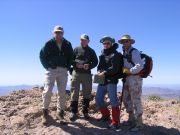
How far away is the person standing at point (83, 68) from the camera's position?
12.1 metres

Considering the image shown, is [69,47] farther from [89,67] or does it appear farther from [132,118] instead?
[132,118]

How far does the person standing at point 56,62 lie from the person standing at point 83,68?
437 mm

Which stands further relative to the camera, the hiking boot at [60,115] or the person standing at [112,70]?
the hiking boot at [60,115]

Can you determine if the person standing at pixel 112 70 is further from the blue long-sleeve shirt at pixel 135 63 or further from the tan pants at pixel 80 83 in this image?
the tan pants at pixel 80 83

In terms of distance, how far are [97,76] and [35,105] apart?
3154mm

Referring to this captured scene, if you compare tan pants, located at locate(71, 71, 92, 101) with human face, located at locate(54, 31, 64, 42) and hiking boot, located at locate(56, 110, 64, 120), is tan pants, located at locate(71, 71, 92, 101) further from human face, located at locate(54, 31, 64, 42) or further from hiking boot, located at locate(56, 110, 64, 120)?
human face, located at locate(54, 31, 64, 42)

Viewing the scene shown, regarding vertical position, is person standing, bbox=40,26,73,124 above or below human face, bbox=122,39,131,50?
below

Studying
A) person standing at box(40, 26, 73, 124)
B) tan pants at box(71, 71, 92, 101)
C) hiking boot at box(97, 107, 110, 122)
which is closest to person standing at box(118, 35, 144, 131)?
hiking boot at box(97, 107, 110, 122)

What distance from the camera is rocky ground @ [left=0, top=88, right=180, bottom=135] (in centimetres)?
1155

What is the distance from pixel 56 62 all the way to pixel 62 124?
200cm

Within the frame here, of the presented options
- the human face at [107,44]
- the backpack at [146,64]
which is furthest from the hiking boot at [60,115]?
the backpack at [146,64]

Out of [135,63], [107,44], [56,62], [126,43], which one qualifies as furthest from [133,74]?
[56,62]

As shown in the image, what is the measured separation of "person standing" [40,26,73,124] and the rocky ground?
63 cm

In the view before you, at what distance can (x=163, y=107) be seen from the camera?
14844 mm
